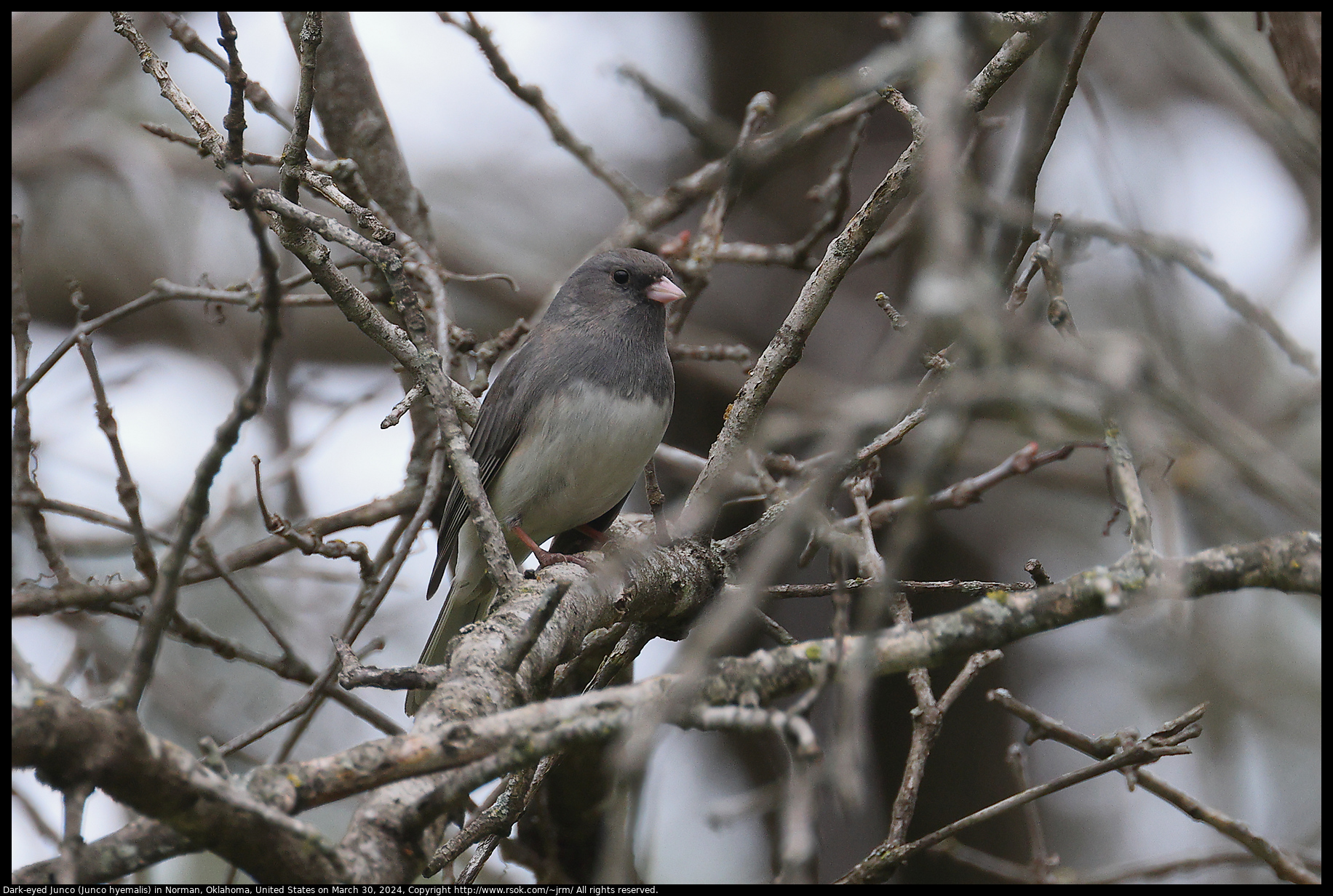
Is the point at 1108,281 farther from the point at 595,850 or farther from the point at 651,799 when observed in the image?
the point at 651,799

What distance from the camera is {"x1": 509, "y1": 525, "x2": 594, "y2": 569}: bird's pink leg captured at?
2.93m

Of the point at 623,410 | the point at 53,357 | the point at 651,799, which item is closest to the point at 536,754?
the point at 651,799

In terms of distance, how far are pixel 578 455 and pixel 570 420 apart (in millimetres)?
131

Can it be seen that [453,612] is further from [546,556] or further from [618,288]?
[618,288]

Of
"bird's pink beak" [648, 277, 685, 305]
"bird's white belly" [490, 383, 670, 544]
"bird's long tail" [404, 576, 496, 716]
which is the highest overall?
"bird's pink beak" [648, 277, 685, 305]

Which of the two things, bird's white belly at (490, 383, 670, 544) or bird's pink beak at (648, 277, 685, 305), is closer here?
bird's white belly at (490, 383, 670, 544)

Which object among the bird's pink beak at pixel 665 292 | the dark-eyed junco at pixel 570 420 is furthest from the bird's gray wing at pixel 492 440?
the bird's pink beak at pixel 665 292

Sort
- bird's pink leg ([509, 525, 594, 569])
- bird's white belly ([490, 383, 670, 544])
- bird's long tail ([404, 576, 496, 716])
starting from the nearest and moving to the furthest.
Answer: bird's pink leg ([509, 525, 594, 569]), bird's white belly ([490, 383, 670, 544]), bird's long tail ([404, 576, 496, 716])

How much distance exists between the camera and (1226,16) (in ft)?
18.2

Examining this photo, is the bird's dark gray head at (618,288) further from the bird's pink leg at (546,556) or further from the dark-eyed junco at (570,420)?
the bird's pink leg at (546,556)

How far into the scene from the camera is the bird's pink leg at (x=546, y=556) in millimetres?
2934

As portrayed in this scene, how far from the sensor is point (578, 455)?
3492mm

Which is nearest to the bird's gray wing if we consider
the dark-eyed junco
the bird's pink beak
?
the dark-eyed junco

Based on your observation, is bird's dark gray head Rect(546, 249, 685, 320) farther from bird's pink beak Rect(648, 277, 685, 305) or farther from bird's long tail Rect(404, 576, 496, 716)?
bird's long tail Rect(404, 576, 496, 716)
